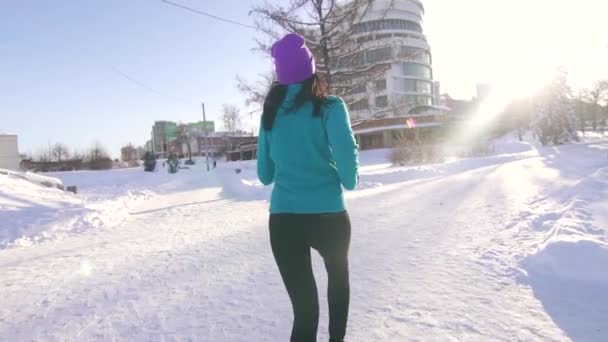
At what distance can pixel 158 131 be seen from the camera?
114m


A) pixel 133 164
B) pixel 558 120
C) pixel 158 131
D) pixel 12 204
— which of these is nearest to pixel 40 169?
pixel 133 164

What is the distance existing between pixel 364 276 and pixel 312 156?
2.47 meters

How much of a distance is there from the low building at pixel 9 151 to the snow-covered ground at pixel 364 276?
17.9 metres

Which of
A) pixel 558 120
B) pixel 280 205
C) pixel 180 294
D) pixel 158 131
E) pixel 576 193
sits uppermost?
pixel 158 131

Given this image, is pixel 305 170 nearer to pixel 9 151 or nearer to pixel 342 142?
pixel 342 142

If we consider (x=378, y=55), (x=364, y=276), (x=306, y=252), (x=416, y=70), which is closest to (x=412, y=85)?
(x=416, y=70)

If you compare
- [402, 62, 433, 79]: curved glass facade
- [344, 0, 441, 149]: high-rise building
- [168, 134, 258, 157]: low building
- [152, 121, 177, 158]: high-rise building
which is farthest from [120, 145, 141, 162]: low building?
[402, 62, 433, 79]: curved glass facade

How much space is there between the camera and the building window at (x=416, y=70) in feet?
224

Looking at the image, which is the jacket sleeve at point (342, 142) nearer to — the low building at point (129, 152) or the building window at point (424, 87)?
the building window at point (424, 87)

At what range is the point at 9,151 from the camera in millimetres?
21688

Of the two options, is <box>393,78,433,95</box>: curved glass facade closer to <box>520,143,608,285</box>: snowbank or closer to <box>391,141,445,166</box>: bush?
<box>391,141,445,166</box>: bush

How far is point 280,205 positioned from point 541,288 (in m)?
2.72

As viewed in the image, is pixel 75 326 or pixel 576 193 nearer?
pixel 75 326

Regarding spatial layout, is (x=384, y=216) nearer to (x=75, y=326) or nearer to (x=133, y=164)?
(x=75, y=326)
